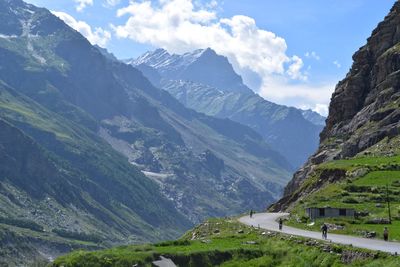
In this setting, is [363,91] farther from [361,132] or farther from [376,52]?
[361,132]

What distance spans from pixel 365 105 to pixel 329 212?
76.3 metres

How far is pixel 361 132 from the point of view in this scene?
12744 centimetres

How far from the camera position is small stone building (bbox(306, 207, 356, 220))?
70375 mm

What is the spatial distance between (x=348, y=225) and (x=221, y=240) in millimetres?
15367

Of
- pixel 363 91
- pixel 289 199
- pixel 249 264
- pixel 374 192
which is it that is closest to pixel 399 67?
pixel 363 91

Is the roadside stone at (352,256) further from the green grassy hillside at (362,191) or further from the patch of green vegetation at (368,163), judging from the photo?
the patch of green vegetation at (368,163)

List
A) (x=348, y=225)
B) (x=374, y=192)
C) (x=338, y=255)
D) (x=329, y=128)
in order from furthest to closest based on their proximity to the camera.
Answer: (x=329, y=128), (x=374, y=192), (x=348, y=225), (x=338, y=255)

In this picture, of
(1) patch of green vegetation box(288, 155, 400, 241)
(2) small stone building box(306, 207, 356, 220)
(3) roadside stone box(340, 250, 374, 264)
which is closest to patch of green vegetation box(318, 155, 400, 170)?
(1) patch of green vegetation box(288, 155, 400, 241)

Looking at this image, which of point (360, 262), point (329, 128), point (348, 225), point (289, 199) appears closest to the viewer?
point (360, 262)

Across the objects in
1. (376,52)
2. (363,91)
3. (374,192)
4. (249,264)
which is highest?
(376,52)

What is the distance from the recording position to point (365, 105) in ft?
468

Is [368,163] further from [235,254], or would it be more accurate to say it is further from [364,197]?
[235,254]

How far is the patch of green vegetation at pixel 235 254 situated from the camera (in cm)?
4672

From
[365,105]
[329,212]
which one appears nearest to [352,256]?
[329,212]
